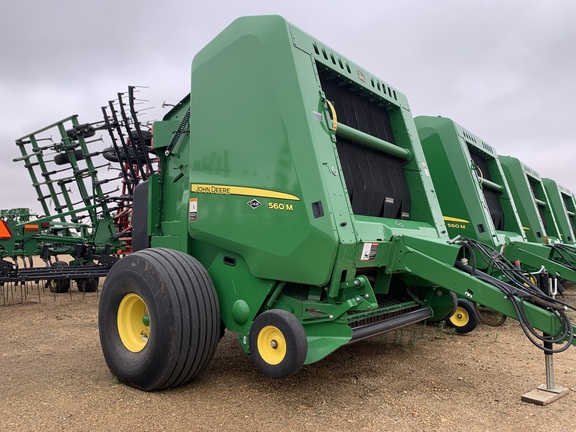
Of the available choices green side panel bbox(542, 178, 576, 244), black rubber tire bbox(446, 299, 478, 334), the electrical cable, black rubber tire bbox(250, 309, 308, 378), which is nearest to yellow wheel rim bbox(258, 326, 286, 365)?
black rubber tire bbox(250, 309, 308, 378)

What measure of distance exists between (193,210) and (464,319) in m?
3.41

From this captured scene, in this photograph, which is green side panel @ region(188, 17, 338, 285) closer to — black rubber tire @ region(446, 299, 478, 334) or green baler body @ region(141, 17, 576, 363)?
green baler body @ region(141, 17, 576, 363)

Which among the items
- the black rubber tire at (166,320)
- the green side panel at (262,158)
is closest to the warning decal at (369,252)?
the green side panel at (262,158)

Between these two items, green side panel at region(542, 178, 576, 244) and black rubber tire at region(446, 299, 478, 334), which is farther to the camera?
green side panel at region(542, 178, 576, 244)

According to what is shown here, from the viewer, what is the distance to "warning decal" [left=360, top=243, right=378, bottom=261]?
3316mm

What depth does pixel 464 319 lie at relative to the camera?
18.1ft

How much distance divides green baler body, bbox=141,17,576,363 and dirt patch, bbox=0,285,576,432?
0.41 meters

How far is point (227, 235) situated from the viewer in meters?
3.55

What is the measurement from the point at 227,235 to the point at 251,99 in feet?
3.27

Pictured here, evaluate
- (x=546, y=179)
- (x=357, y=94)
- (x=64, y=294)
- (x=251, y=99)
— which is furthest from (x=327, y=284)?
(x=546, y=179)

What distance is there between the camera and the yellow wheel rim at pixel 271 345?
3066mm

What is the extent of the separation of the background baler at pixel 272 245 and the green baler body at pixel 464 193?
2546 mm

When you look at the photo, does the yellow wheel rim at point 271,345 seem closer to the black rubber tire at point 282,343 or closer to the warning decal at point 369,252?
the black rubber tire at point 282,343

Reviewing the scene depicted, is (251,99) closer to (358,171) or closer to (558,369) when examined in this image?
(358,171)
